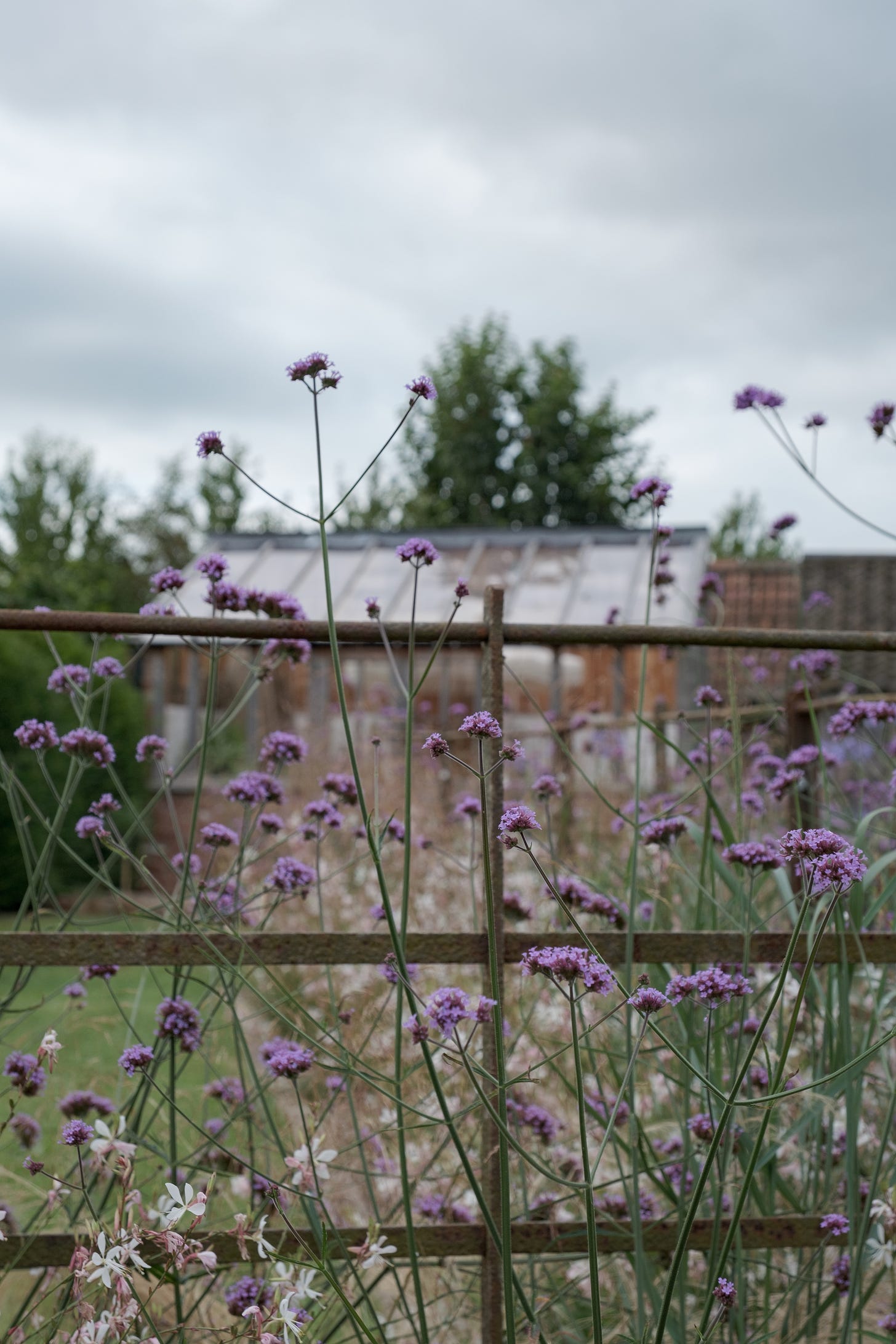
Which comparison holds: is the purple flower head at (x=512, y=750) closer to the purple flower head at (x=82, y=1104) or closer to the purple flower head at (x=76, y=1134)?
the purple flower head at (x=76, y=1134)

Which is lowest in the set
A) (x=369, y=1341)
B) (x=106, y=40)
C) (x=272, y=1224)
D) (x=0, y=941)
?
(x=272, y=1224)

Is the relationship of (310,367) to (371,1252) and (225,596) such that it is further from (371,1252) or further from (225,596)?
(371,1252)

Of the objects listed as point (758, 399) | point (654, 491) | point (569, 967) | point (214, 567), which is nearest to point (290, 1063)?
point (569, 967)

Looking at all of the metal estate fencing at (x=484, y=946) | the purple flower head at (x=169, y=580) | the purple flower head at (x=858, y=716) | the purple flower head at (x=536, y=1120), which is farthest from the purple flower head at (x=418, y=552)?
the purple flower head at (x=536, y=1120)

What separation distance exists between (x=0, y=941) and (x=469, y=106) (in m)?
5.49

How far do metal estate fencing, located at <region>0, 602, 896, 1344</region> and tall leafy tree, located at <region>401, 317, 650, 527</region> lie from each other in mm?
21828

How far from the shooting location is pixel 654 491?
1.85 meters

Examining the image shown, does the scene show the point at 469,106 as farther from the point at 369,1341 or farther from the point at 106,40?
the point at 369,1341

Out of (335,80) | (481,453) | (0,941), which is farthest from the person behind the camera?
(481,453)

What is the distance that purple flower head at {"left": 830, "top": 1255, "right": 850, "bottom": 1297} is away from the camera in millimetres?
1664

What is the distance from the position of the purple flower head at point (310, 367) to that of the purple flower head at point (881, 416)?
1077 mm

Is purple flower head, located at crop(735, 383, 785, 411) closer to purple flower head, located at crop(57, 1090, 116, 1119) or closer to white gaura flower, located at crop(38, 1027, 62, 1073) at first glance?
white gaura flower, located at crop(38, 1027, 62, 1073)

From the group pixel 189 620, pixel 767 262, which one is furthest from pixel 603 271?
pixel 189 620

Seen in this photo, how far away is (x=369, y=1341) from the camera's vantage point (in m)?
1.18
